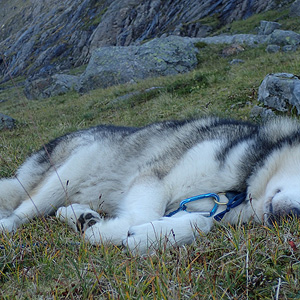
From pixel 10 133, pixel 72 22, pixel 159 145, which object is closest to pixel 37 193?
pixel 159 145

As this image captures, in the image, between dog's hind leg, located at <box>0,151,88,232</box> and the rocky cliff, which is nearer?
dog's hind leg, located at <box>0,151,88,232</box>

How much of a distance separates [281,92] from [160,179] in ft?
12.8

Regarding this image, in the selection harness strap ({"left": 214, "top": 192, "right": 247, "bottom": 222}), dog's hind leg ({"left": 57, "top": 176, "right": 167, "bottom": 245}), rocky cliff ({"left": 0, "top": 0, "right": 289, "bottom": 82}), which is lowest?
harness strap ({"left": 214, "top": 192, "right": 247, "bottom": 222})

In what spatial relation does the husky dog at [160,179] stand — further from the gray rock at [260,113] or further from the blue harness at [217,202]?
the gray rock at [260,113]

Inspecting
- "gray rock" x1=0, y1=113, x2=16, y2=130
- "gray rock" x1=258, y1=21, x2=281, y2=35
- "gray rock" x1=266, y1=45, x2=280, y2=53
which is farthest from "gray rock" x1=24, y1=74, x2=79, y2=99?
"gray rock" x1=258, y1=21, x2=281, y2=35

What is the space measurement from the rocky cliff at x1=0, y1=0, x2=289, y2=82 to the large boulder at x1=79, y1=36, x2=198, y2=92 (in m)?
13.1

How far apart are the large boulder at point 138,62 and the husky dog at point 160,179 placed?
10.2 meters

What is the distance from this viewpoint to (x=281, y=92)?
5.70 m

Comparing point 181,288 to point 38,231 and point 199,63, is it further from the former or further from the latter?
point 199,63

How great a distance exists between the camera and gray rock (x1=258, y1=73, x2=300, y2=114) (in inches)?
215

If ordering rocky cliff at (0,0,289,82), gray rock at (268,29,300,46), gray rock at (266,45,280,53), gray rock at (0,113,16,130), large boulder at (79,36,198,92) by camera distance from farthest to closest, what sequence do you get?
rocky cliff at (0,0,289,82) < gray rock at (268,29,300,46) < large boulder at (79,36,198,92) < gray rock at (266,45,280,53) < gray rock at (0,113,16,130)

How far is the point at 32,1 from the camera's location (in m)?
104

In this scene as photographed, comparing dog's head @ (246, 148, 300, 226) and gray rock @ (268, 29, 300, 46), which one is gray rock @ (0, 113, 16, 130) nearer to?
dog's head @ (246, 148, 300, 226)

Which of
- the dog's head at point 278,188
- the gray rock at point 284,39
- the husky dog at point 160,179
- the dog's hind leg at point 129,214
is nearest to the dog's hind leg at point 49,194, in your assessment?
the husky dog at point 160,179
